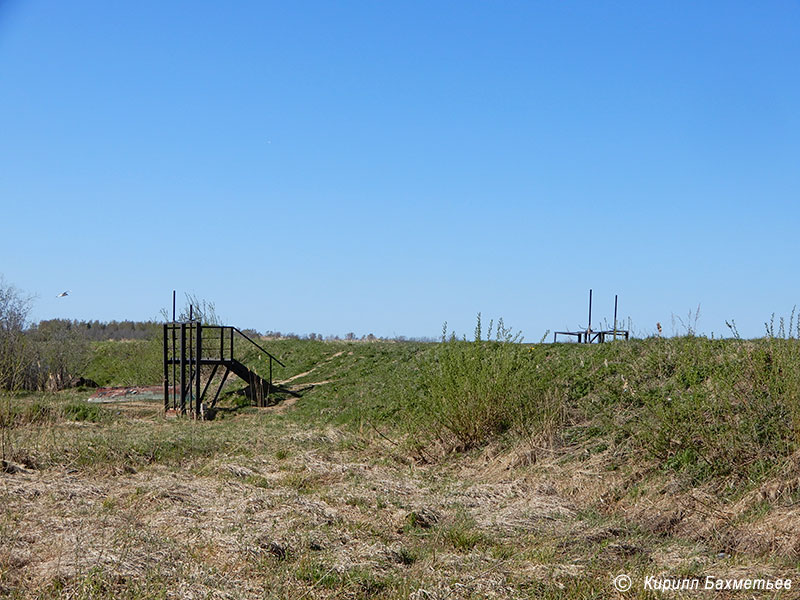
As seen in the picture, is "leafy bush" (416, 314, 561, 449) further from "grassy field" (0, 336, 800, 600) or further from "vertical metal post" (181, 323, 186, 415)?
"vertical metal post" (181, 323, 186, 415)

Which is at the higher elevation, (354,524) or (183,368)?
(183,368)

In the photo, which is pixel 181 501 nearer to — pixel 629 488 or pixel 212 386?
pixel 629 488

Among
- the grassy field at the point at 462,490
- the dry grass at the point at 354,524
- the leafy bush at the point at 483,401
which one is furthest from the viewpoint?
the leafy bush at the point at 483,401

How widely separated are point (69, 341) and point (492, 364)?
21593 mm

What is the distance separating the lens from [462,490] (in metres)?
9.03

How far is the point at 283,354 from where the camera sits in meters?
28.1

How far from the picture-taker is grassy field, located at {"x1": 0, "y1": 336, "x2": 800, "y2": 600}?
5.73 m

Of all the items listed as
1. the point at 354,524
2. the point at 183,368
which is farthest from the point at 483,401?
the point at 183,368

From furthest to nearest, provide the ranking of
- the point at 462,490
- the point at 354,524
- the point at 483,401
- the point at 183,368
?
1. the point at 183,368
2. the point at 483,401
3. the point at 462,490
4. the point at 354,524

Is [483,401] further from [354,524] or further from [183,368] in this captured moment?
[183,368]

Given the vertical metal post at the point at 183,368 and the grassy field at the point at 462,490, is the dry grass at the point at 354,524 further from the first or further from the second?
the vertical metal post at the point at 183,368

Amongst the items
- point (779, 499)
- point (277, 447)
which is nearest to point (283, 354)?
point (277, 447)

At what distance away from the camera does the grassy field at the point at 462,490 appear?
573 cm

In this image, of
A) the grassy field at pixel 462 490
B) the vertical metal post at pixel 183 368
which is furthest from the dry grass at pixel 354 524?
the vertical metal post at pixel 183 368
